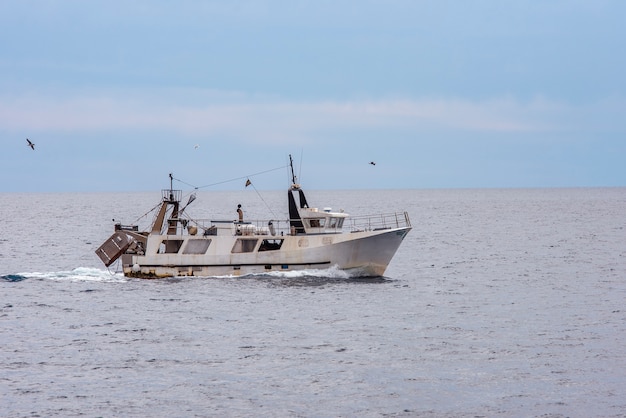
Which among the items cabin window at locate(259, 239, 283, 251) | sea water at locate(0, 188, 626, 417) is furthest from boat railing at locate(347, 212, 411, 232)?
cabin window at locate(259, 239, 283, 251)

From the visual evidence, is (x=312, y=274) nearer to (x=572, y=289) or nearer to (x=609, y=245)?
(x=572, y=289)

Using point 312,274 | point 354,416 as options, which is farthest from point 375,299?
point 354,416

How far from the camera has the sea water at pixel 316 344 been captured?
2823 cm

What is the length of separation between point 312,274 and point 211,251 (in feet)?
20.5

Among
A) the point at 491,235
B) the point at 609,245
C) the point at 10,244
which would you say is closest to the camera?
the point at 609,245

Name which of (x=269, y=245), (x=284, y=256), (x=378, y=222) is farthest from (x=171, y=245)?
(x=378, y=222)

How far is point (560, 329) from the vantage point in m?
39.2

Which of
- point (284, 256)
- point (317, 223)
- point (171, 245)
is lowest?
point (284, 256)

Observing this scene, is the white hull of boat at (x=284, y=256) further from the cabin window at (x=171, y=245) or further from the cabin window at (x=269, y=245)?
the cabin window at (x=269, y=245)

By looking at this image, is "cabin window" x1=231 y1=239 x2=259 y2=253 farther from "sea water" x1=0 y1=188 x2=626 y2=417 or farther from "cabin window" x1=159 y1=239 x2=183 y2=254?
"cabin window" x1=159 y1=239 x2=183 y2=254

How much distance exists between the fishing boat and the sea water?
2.72ft

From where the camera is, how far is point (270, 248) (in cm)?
5281

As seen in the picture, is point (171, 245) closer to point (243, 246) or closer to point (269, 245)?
point (243, 246)

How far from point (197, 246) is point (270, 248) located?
4.44 m
